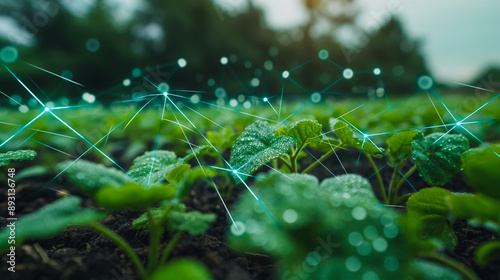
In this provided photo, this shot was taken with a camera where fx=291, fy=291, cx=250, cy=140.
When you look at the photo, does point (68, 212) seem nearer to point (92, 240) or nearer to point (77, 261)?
point (77, 261)

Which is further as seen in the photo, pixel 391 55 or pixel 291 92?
pixel 391 55

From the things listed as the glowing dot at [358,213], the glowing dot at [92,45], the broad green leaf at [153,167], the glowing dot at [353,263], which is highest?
the glowing dot at [92,45]

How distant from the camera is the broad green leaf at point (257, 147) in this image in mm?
711

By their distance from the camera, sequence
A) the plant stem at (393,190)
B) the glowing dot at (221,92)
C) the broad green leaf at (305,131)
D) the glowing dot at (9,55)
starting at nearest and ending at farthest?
the broad green leaf at (305,131) < the plant stem at (393,190) < the glowing dot at (221,92) < the glowing dot at (9,55)

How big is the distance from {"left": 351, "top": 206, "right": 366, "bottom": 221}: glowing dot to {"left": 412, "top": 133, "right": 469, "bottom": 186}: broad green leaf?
0.50 m

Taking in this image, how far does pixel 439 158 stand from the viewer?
880mm

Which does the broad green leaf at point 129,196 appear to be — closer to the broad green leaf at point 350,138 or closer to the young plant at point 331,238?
the young plant at point 331,238

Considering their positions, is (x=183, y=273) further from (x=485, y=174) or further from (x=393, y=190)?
(x=393, y=190)

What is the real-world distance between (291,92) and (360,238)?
11.9 meters

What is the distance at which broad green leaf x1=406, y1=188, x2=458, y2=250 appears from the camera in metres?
0.72

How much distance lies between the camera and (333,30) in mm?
16422

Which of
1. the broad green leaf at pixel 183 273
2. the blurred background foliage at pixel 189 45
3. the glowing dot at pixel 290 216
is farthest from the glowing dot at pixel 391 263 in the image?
the blurred background foliage at pixel 189 45

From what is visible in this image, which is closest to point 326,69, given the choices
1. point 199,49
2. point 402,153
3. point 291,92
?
point 291,92

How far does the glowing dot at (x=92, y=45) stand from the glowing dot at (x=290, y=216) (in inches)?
492
